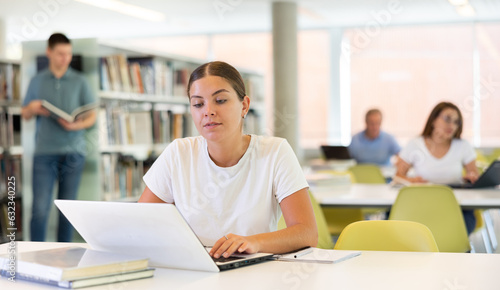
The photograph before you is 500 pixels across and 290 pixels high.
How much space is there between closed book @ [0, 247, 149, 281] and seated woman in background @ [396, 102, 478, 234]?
9.96 feet

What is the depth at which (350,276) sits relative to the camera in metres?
1.58

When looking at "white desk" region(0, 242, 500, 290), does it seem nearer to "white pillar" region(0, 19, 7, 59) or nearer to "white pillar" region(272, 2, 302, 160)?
"white pillar" region(272, 2, 302, 160)

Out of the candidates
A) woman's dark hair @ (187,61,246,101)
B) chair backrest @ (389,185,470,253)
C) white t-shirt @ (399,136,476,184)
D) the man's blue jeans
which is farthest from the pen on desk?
the man's blue jeans

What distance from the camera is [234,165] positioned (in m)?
2.10

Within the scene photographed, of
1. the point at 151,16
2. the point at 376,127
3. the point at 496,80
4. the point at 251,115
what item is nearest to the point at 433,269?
the point at 376,127

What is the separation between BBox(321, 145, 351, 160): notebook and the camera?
22.9 feet

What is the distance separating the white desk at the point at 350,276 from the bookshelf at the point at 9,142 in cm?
384

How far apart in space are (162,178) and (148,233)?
58 centimetres

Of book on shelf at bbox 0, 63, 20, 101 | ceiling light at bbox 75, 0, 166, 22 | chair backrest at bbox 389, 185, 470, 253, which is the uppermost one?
ceiling light at bbox 75, 0, 166, 22

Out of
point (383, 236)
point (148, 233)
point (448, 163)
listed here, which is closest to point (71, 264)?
point (148, 233)

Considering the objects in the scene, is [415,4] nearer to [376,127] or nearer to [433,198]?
[376,127]

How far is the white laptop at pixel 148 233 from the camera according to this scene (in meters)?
1.53

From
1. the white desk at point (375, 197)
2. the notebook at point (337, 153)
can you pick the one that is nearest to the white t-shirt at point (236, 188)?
the white desk at point (375, 197)

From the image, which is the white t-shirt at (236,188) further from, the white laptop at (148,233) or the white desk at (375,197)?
the white desk at (375,197)
